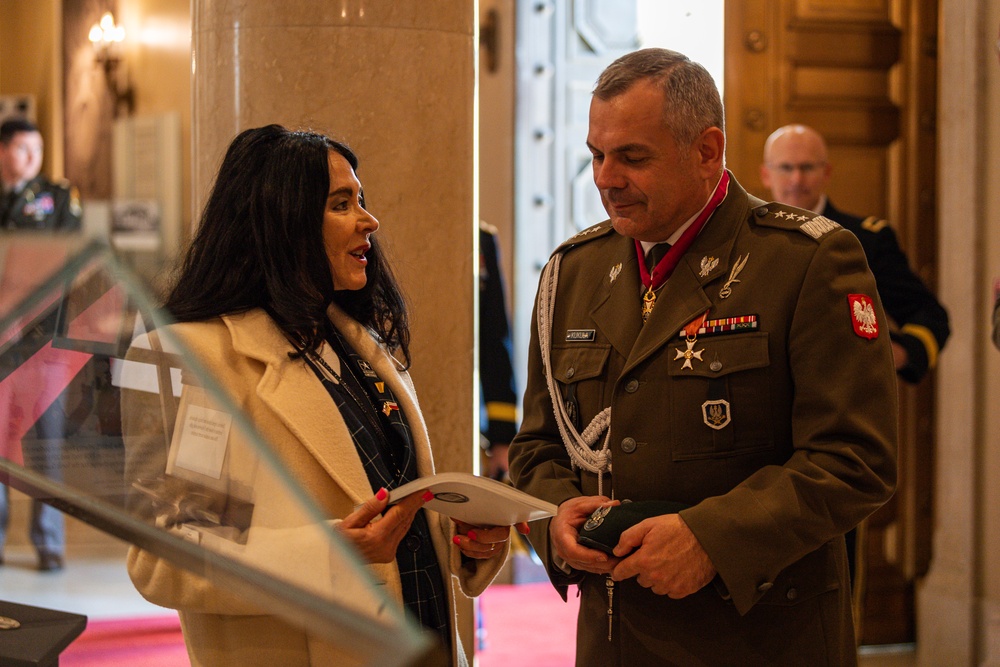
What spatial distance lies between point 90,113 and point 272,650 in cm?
938

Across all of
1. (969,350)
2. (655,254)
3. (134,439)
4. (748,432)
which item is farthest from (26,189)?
(134,439)

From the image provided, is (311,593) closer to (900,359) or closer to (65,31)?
(900,359)

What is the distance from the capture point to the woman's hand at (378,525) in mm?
1489

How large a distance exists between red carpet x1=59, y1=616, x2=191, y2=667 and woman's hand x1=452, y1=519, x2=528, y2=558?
970 millimetres

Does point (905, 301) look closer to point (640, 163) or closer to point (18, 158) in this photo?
point (640, 163)

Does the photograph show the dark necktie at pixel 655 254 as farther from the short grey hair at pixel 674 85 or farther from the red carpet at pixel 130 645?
the red carpet at pixel 130 645

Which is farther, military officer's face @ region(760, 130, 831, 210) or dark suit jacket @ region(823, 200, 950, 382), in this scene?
military officer's face @ region(760, 130, 831, 210)

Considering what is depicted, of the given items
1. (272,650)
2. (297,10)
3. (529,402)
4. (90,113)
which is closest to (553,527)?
(529,402)

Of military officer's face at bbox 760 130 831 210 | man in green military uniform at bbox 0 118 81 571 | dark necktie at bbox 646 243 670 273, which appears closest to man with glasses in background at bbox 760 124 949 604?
military officer's face at bbox 760 130 831 210

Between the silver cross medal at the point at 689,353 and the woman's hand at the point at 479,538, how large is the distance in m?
0.36

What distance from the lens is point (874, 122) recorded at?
4359 mm

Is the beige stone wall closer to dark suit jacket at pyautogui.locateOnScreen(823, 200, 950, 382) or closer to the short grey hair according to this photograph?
dark suit jacket at pyautogui.locateOnScreen(823, 200, 950, 382)

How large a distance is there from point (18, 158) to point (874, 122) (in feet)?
13.6

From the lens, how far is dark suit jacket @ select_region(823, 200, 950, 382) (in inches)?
134
